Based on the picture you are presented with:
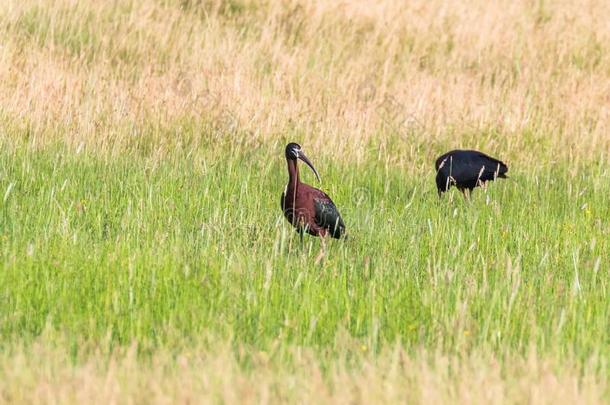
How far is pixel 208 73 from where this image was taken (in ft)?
36.0

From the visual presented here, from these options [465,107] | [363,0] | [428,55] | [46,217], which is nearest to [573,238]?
[46,217]

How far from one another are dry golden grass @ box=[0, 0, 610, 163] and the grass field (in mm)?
38

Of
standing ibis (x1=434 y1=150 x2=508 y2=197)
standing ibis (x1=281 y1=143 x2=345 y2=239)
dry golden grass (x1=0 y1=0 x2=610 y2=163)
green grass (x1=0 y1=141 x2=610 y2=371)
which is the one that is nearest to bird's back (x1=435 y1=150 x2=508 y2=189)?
standing ibis (x1=434 y1=150 x2=508 y2=197)

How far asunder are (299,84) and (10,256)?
619cm

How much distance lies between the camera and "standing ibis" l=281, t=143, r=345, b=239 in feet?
22.3

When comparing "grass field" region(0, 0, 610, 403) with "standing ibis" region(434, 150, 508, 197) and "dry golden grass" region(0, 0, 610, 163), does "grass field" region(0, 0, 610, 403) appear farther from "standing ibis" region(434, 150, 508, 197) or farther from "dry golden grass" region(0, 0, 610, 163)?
"standing ibis" region(434, 150, 508, 197)

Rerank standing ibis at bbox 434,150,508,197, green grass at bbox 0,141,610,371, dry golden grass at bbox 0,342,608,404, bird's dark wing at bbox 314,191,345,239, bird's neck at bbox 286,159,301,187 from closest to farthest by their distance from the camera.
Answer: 1. dry golden grass at bbox 0,342,608,404
2. green grass at bbox 0,141,610,371
3. bird's dark wing at bbox 314,191,345,239
4. bird's neck at bbox 286,159,301,187
5. standing ibis at bbox 434,150,508,197

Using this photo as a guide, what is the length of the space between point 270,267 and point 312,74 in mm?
6652

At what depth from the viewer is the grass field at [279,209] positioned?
162 inches

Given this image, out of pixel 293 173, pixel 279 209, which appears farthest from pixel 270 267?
pixel 279 209

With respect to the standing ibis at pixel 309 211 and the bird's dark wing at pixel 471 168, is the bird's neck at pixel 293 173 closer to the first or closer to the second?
the standing ibis at pixel 309 211

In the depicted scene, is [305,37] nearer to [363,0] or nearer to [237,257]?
[363,0]

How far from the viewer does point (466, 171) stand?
8.27 metres

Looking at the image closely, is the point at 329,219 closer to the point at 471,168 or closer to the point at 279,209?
the point at 279,209
